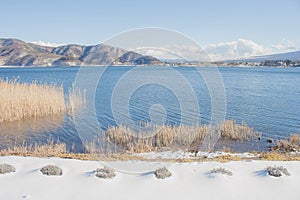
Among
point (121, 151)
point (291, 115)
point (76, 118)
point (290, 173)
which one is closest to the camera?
point (290, 173)

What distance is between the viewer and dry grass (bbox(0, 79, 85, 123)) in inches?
758

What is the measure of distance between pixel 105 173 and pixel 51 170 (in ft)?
4.83

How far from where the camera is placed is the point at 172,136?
14562 mm

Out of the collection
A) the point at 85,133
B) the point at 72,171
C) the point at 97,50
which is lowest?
the point at 85,133

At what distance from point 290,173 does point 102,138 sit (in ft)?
32.5

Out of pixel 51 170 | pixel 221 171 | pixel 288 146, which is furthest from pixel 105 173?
pixel 288 146

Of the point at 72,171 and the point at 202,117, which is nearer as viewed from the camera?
the point at 72,171

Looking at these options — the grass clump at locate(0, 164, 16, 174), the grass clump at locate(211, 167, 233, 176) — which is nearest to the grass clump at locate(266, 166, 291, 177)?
the grass clump at locate(211, 167, 233, 176)

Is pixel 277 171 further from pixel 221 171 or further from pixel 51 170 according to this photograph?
pixel 51 170

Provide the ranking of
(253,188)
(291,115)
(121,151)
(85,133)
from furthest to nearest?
(291,115) → (85,133) → (121,151) → (253,188)

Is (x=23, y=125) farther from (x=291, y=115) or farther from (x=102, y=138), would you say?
(x=291, y=115)

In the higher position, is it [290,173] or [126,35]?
[126,35]

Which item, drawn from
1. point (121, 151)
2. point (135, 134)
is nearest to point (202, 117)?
point (135, 134)

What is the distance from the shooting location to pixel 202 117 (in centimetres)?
2159
